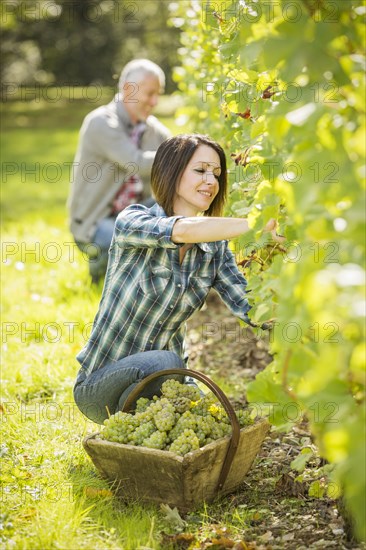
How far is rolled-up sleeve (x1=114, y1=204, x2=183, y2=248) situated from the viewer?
2.92 meters

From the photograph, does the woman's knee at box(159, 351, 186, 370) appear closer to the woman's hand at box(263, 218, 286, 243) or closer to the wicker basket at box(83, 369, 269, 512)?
the wicker basket at box(83, 369, 269, 512)

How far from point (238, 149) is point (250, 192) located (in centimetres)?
34

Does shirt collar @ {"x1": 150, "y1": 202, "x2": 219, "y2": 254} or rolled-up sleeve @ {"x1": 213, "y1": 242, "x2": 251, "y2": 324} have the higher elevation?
shirt collar @ {"x1": 150, "y1": 202, "x2": 219, "y2": 254}

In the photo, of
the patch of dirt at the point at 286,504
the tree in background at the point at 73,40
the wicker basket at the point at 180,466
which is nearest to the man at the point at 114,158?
the patch of dirt at the point at 286,504

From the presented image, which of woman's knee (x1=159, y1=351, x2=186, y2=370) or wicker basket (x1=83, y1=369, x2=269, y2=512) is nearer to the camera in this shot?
wicker basket (x1=83, y1=369, x2=269, y2=512)

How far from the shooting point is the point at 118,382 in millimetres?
3197

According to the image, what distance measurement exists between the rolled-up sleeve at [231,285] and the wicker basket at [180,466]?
21.2 inches

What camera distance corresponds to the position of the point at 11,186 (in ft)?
35.6

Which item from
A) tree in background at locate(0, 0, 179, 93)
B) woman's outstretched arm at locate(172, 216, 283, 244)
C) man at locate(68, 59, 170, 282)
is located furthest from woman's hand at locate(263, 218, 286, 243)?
tree in background at locate(0, 0, 179, 93)

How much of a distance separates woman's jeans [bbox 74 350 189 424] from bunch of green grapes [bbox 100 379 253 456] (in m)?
0.18

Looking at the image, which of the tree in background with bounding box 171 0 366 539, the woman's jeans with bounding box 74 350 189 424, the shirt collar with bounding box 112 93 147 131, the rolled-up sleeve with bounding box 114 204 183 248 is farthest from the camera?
the shirt collar with bounding box 112 93 147 131

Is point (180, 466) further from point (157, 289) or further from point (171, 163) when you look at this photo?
point (171, 163)

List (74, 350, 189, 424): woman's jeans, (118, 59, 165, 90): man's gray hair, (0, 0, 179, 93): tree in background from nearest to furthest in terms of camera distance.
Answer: (74, 350, 189, 424): woman's jeans → (118, 59, 165, 90): man's gray hair → (0, 0, 179, 93): tree in background

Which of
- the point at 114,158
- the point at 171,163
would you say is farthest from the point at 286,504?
the point at 114,158
